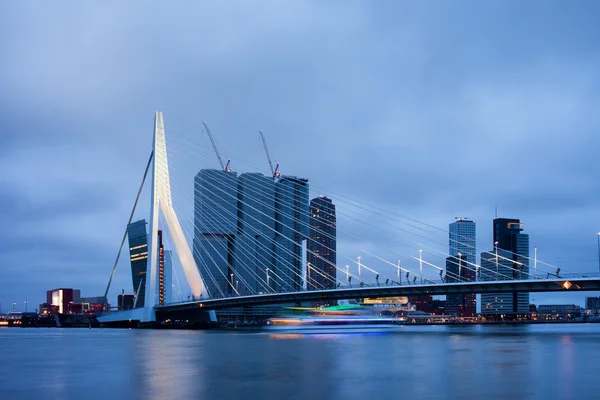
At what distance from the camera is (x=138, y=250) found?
183875 millimetres

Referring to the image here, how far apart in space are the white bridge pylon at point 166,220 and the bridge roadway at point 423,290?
4001mm

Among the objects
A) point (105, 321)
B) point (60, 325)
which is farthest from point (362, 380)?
point (60, 325)

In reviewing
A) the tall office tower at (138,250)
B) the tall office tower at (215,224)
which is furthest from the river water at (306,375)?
the tall office tower at (138,250)

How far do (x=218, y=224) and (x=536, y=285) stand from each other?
89.7m

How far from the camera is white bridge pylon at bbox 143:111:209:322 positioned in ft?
232

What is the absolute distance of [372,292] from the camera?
2640 inches

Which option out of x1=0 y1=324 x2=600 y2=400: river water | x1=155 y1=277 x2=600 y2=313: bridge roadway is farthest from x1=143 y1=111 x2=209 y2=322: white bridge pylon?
x1=0 y1=324 x2=600 y2=400: river water

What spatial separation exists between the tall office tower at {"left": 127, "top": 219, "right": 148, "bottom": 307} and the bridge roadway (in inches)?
4008

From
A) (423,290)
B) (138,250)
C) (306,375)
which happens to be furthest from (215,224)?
(306,375)

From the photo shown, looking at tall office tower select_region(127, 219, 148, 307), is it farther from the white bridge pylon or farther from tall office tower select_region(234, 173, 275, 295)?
the white bridge pylon

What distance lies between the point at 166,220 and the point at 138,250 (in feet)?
382

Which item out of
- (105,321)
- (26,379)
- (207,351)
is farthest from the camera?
(105,321)

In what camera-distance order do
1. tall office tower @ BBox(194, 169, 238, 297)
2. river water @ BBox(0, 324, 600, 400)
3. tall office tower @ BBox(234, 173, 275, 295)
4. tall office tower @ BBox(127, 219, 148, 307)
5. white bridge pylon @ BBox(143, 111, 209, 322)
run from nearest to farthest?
river water @ BBox(0, 324, 600, 400) → white bridge pylon @ BBox(143, 111, 209, 322) → tall office tower @ BBox(194, 169, 238, 297) → tall office tower @ BBox(234, 173, 275, 295) → tall office tower @ BBox(127, 219, 148, 307)

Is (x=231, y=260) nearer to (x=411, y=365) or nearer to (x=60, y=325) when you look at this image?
(x=60, y=325)
